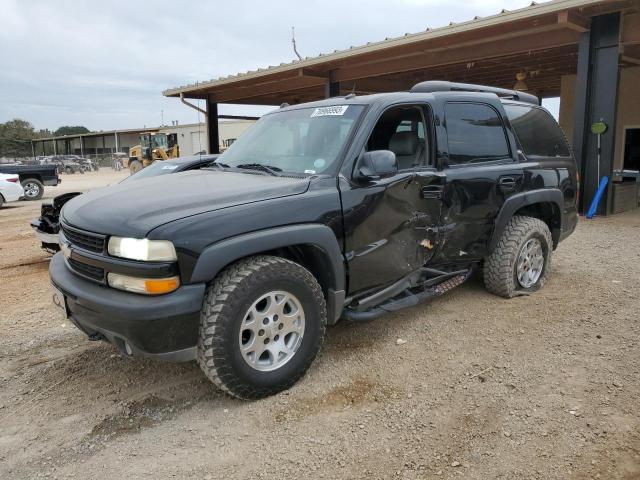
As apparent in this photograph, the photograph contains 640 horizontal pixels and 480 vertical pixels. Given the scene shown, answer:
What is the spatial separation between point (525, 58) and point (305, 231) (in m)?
11.8

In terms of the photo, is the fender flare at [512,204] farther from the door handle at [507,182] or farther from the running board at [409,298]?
the running board at [409,298]

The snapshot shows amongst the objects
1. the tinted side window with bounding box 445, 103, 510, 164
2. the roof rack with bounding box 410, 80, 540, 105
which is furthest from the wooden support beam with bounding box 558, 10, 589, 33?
the tinted side window with bounding box 445, 103, 510, 164

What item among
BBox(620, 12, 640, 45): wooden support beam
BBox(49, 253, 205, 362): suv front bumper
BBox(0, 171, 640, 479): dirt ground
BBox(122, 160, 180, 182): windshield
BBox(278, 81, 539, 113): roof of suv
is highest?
BBox(620, 12, 640, 45): wooden support beam

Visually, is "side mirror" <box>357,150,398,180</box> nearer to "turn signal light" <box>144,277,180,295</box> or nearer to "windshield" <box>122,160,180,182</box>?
"turn signal light" <box>144,277,180,295</box>

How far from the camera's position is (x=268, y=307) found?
9.90 feet

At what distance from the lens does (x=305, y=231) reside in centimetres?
310

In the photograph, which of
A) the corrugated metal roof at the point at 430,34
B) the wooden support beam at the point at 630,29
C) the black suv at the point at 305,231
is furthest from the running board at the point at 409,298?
the wooden support beam at the point at 630,29

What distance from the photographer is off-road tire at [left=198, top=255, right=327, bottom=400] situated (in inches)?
110

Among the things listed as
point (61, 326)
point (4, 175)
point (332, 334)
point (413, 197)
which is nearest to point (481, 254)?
point (413, 197)

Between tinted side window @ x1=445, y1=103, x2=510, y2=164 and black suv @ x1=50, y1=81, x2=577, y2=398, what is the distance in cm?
2

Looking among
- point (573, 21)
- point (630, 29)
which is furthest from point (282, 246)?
point (630, 29)

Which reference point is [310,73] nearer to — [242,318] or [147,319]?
[242,318]


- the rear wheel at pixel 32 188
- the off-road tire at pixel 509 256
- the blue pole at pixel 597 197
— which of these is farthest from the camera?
the rear wheel at pixel 32 188

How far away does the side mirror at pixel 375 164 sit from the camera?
334 centimetres
